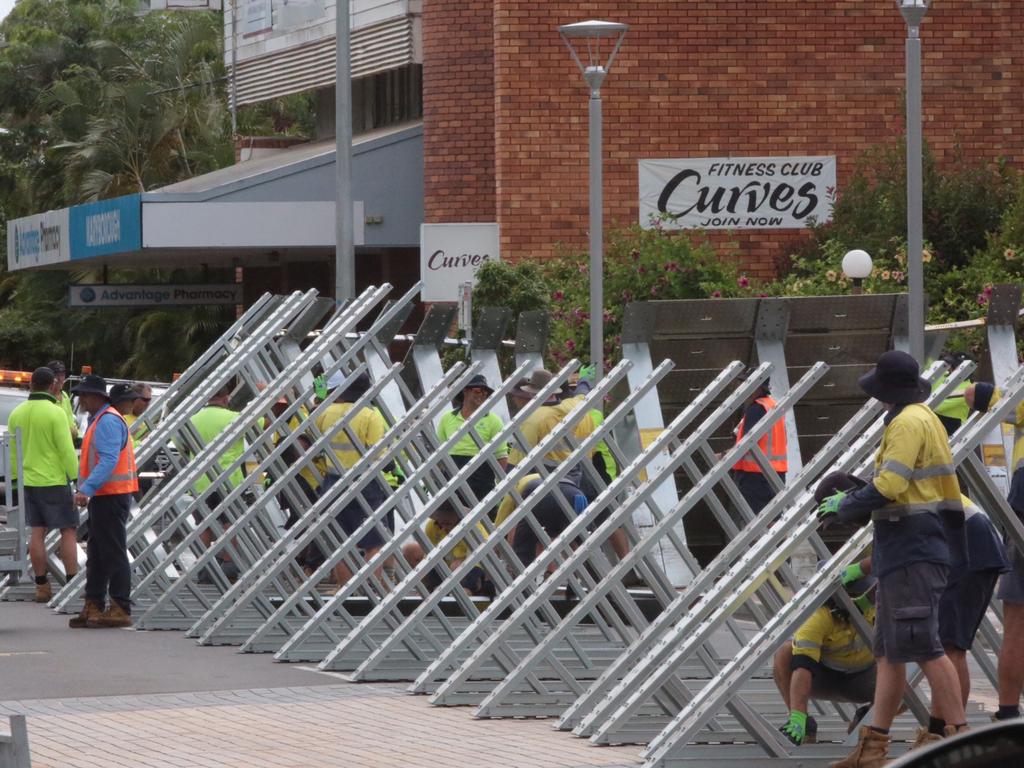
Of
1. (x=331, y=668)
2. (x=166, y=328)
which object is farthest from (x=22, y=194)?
(x=331, y=668)

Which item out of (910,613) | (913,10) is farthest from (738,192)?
(910,613)

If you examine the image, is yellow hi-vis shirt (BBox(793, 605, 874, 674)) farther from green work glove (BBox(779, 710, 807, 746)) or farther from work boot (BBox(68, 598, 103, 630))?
work boot (BBox(68, 598, 103, 630))

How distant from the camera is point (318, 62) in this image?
33.2 metres

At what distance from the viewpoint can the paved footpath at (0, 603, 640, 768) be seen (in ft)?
28.3

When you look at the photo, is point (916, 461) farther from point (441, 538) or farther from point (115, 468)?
point (115, 468)

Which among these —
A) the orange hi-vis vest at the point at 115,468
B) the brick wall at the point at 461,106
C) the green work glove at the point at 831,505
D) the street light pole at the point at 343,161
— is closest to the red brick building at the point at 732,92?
the brick wall at the point at 461,106

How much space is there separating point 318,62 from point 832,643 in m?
25.8

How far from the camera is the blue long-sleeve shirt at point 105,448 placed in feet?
43.7

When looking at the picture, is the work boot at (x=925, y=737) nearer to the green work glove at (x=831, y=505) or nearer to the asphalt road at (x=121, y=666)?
the green work glove at (x=831, y=505)

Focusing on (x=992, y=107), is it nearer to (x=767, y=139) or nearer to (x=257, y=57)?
(x=767, y=139)

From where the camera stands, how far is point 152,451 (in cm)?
1473

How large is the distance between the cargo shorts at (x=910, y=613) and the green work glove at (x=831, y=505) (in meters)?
0.31

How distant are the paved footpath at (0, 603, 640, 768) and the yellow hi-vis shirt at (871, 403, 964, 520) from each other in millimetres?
1532

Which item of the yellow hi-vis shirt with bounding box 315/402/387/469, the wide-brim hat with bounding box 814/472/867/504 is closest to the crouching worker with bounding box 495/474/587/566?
the yellow hi-vis shirt with bounding box 315/402/387/469
